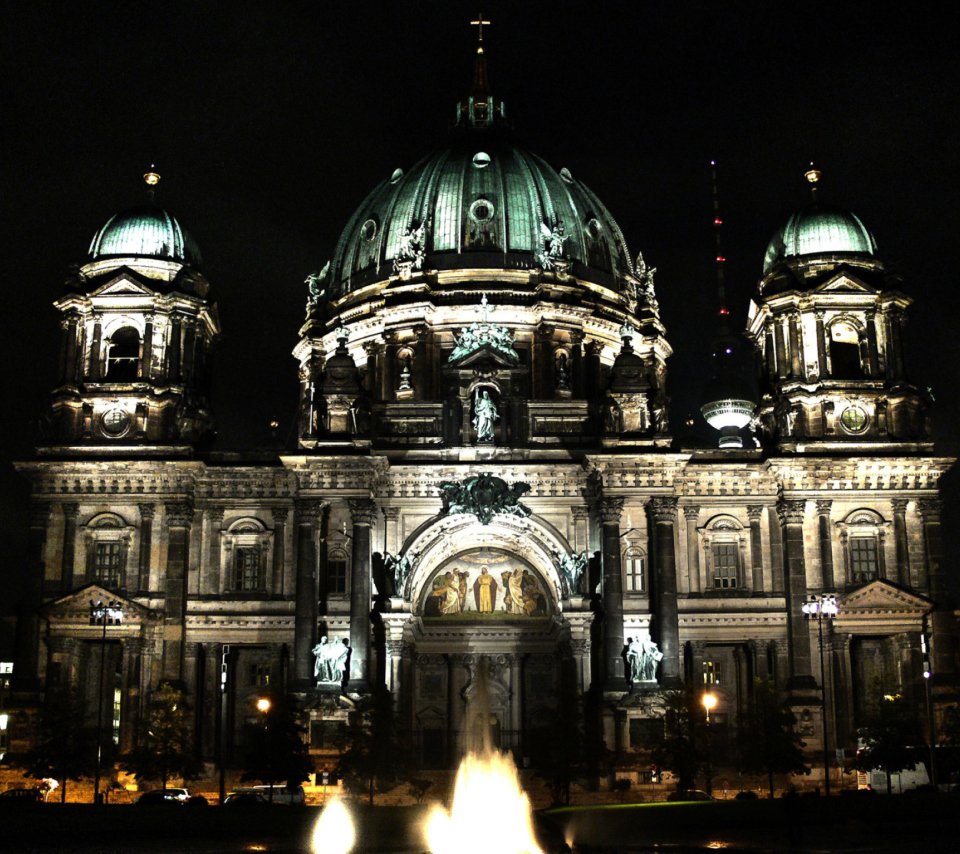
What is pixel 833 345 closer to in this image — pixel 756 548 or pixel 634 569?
pixel 756 548

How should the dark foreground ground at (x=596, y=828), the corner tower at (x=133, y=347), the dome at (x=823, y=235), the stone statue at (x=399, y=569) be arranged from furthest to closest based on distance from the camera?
the dome at (x=823, y=235), the corner tower at (x=133, y=347), the stone statue at (x=399, y=569), the dark foreground ground at (x=596, y=828)

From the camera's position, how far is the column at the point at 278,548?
6931cm

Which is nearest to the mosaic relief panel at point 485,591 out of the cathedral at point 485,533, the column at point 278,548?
the cathedral at point 485,533

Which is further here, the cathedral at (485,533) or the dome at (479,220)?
the dome at (479,220)

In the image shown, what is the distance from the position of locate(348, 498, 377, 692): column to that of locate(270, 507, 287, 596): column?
14.4 feet

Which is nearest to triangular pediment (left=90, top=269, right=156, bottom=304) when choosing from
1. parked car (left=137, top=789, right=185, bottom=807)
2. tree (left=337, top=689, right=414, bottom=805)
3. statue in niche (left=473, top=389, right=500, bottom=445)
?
statue in niche (left=473, top=389, right=500, bottom=445)

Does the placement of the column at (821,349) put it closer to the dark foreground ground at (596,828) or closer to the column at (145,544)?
the dark foreground ground at (596,828)

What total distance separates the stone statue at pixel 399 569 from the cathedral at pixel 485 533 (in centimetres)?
10

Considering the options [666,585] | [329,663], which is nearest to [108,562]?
[329,663]

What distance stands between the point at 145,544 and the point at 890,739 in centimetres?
3476

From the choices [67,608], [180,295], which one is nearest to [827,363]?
[180,295]

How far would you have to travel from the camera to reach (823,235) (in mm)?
74875

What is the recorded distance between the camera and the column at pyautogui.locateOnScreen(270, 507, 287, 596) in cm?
6931

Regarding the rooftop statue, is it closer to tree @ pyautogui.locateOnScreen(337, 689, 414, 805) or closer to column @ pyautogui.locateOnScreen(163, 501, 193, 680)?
tree @ pyautogui.locateOnScreen(337, 689, 414, 805)
